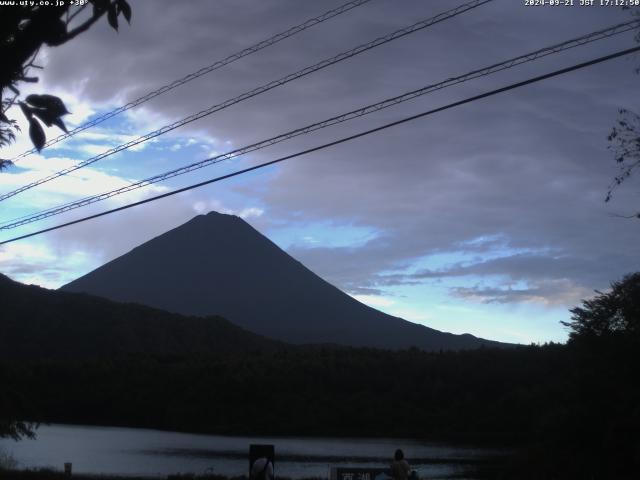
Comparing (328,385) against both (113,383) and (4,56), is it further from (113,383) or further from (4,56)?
(4,56)

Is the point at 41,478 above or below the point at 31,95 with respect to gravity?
below

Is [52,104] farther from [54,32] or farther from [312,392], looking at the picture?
[312,392]

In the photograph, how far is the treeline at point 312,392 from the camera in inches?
2835

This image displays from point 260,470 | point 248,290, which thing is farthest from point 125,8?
point 248,290

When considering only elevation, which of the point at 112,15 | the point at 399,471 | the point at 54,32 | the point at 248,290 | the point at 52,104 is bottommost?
the point at 399,471

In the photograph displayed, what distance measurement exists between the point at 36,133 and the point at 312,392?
7965cm

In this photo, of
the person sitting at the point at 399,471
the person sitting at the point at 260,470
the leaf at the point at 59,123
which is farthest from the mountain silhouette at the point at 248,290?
the leaf at the point at 59,123

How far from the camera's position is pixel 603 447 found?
20.8 m

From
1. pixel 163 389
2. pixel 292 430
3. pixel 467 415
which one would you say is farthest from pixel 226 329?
pixel 467 415

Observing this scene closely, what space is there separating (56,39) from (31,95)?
0.29m

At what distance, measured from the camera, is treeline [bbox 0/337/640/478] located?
72000 millimetres

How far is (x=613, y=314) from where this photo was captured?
22266 millimetres

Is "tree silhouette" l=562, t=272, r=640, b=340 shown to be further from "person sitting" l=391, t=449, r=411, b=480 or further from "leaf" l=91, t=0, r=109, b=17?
"leaf" l=91, t=0, r=109, b=17

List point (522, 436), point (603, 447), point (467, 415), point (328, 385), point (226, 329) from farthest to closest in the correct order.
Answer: point (226, 329), point (328, 385), point (467, 415), point (522, 436), point (603, 447)
